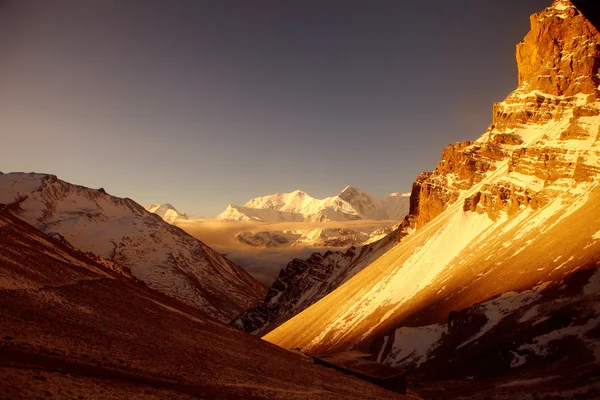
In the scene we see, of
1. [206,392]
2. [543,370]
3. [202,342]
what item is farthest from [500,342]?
[206,392]

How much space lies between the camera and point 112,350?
663 inches

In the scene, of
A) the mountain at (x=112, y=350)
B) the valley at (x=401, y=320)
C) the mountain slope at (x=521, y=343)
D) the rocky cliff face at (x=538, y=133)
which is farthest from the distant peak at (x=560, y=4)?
the mountain at (x=112, y=350)

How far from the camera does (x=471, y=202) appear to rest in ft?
393

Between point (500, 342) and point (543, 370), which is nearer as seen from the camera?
point (543, 370)

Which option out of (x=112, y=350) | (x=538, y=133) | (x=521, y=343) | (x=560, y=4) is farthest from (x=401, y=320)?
(x=560, y=4)

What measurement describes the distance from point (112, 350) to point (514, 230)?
92906mm

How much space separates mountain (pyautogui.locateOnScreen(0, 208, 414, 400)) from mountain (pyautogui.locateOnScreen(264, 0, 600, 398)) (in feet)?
72.9

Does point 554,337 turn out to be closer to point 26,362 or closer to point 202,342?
point 202,342

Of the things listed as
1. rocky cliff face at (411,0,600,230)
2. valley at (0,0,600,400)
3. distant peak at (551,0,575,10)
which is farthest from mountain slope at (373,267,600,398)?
distant peak at (551,0,575,10)

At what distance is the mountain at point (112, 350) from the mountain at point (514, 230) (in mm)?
22212

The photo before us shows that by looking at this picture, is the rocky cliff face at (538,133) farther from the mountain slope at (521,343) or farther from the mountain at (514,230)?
the mountain slope at (521,343)

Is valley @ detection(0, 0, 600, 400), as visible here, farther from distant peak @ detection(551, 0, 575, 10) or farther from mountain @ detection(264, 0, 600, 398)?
distant peak @ detection(551, 0, 575, 10)

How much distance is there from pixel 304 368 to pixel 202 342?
8.36m

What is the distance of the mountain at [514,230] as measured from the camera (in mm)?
53466
